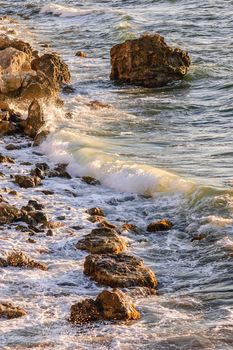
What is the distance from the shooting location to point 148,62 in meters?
22.4

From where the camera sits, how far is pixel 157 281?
9383 mm

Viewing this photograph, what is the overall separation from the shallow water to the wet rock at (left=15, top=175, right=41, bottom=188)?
373 mm

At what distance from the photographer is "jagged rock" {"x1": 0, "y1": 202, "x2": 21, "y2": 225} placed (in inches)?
441

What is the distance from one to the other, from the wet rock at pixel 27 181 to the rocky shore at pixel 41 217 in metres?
0.02

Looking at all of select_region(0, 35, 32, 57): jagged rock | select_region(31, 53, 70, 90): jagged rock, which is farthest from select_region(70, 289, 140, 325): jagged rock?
select_region(0, 35, 32, 57): jagged rock

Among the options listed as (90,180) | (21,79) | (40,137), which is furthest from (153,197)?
(21,79)

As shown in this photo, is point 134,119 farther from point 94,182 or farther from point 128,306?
point 128,306

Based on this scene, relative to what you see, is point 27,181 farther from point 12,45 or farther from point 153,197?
point 12,45

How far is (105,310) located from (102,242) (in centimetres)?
224

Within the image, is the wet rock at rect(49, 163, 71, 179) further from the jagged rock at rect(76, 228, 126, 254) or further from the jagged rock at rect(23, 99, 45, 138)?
the jagged rock at rect(76, 228, 126, 254)

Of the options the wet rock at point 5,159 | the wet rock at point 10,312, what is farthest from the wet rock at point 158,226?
the wet rock at point 5,159

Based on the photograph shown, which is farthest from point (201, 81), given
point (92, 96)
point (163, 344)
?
point (163, 344)

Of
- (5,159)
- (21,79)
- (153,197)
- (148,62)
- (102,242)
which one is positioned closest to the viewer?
(102,242)

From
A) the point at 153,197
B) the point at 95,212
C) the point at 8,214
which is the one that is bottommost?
the point at 153,197
